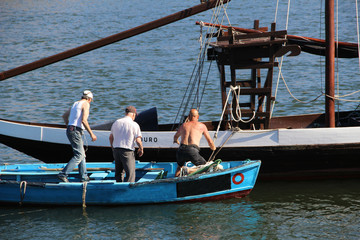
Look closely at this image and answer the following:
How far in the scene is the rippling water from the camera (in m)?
12.1

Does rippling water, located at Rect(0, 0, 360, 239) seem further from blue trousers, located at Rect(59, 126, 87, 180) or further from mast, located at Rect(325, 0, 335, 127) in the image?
mast, located at Rect(325, 0, 335, 127)

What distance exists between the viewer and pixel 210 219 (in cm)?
1247

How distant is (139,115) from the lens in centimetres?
1612

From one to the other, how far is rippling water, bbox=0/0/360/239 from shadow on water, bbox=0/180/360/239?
0.07 ft

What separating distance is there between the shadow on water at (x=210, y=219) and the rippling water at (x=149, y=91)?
22 mm

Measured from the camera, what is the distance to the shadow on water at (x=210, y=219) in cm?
1172

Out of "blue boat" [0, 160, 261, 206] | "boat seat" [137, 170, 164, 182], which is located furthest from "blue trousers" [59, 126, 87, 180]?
"boat seat" [137, 170, 164, 182]

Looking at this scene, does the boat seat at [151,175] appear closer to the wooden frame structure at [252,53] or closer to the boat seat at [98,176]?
the boat seat at [98,176]

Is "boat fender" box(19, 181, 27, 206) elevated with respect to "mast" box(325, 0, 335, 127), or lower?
lower

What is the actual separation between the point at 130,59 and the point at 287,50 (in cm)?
2085

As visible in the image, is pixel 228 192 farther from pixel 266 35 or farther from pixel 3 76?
pixel 3 76

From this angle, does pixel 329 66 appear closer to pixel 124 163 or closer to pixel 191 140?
pixel 191 140

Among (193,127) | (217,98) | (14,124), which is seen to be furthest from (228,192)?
(217,98)

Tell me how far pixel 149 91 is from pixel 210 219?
1608cm
